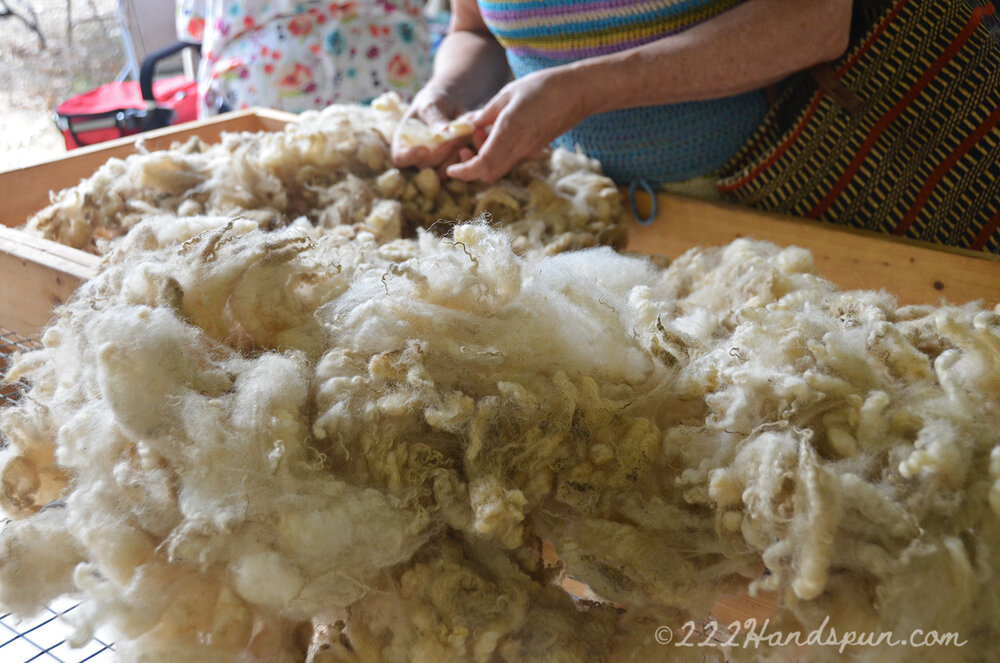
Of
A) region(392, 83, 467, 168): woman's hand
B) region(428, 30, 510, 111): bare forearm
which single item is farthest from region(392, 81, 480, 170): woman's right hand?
region(428, 30, 510, 111): bare forearm

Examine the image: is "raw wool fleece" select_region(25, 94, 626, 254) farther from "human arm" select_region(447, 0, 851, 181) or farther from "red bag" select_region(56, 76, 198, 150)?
"red bag" select_region(56, 76, 198, 150)

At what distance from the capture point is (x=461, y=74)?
133 cm

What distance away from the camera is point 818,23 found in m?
0.95

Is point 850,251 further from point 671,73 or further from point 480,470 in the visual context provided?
point 480,470

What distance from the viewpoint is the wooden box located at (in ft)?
2.83

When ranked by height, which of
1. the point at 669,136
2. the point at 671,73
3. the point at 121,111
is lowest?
the point at 121,111

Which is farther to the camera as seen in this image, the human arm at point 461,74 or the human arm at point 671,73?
the human arm at point 461,74

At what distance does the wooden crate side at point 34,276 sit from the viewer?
824mm

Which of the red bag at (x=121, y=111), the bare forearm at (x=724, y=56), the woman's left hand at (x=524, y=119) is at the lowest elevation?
the red bag at (x=121, y=111)

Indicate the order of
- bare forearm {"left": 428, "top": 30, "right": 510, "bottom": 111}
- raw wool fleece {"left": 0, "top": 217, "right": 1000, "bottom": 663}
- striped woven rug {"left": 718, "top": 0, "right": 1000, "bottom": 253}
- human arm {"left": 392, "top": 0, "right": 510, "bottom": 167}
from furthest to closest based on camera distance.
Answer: bare forearm {"left": 428, "top": 30, "right": 510, "bottom": 111}, human arm {"left": 392, "top": 0, "right": 510, "bottom": 167}, striped woven rug {"left": 718, "top": 0, "right": 1000, "bottom": 253}, raw wool fleece {"left": 0, "top": 217, "right": 1000, "bottom": 663}

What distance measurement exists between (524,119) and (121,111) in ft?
5.03

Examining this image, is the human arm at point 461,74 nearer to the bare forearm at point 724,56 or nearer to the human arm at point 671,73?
the human arm at point 671,73

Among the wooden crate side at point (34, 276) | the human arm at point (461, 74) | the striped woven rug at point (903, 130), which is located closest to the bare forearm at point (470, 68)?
the human arm at point (461, 74)

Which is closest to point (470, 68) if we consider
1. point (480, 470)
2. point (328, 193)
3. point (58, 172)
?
point (328, 193)
